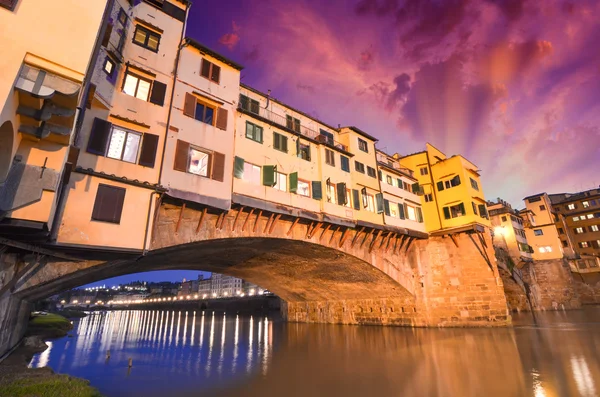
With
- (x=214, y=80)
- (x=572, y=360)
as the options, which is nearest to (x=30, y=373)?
(x=214, y=80)

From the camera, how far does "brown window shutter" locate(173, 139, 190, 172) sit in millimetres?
15674

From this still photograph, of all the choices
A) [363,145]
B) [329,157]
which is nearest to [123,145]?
[329,157]

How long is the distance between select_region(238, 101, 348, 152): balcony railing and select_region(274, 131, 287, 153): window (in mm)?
1026

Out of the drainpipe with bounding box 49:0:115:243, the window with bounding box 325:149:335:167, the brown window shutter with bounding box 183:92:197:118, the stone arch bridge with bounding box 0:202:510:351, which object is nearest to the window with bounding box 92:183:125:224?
the drainpipe with bounding box 49:0:115:243

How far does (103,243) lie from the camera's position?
41.1ft

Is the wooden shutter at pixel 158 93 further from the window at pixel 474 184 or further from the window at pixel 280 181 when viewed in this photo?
the window at pixel 474 184

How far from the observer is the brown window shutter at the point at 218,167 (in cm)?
1696

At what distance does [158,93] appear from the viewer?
16.4 m

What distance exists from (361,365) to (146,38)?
23630 millimetres

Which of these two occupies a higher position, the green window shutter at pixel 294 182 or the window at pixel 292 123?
the window at pixel 292 123

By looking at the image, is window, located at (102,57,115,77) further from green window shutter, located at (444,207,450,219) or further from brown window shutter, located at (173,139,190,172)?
green window shutter, located at (444,207,450,219)

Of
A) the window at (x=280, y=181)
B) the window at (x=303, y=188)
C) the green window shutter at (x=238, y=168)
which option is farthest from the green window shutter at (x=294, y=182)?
the green window shutter at (x=238, y=168)

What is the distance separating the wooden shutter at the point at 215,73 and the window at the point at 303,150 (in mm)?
7841

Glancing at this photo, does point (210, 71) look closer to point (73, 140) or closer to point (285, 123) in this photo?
point (285, 123)
